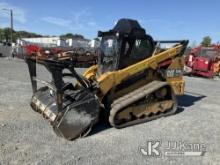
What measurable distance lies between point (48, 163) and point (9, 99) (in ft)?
15.9

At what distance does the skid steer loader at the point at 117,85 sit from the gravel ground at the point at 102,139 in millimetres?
258

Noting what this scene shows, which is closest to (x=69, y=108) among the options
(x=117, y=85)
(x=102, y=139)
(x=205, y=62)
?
(x=102, y=139)

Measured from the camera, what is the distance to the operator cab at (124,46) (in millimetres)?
8086

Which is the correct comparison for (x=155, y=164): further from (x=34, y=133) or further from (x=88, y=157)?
(x=34, y=133)

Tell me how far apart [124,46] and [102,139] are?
243 cm

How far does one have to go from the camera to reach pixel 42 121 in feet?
24.9

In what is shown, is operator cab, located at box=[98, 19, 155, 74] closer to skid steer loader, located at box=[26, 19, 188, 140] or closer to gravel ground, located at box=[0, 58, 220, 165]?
skid steer loader, located at box=[26, 19, 188, 140]

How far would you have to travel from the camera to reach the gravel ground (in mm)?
5684

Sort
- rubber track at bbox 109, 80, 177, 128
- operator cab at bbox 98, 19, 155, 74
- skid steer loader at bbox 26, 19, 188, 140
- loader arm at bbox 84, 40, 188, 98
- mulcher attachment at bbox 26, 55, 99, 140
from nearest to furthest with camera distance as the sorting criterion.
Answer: mulcher attachment at bbox 26, 55, 99, 140
skid steer loader at bbox 26, 19, 188, 140
rubber track at bbox 109, 80, 177, 128
loader arm at bbox 84, 40, 188, 98
operator cab at bbox 98, 19, 155, 74

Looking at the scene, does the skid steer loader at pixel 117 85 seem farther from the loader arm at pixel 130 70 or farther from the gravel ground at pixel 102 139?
the gravel ground at pixel 102 139

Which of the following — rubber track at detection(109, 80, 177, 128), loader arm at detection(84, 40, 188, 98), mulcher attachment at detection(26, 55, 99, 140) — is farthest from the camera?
loader arm at detection(84, 40, 188, 98)

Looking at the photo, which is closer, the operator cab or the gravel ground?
the gravel ground


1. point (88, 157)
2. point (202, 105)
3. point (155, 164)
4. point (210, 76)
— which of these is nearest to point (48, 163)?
point (88, 157)

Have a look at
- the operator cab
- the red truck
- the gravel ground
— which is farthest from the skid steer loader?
the red truck
